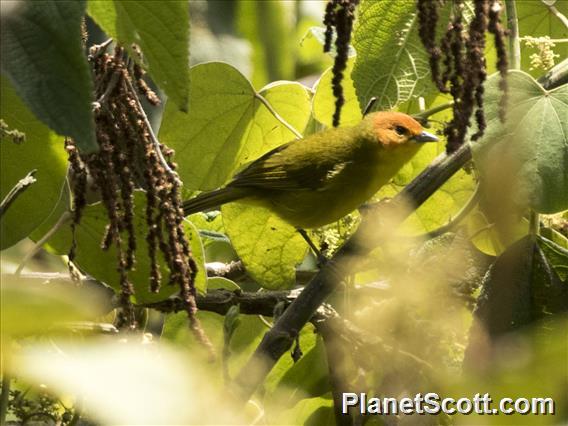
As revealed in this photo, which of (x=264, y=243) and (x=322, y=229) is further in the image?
(x=322, y=229)

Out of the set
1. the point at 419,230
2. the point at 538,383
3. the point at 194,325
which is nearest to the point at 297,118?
the point at 419,230

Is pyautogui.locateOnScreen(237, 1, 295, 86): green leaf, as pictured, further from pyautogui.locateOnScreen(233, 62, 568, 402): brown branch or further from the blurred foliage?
pyautogui.locateOnScreen(233, 62, 568, 402): brown branch

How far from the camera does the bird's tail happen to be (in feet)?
5.68

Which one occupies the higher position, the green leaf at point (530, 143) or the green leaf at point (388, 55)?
the green leaf at point (388, 55)

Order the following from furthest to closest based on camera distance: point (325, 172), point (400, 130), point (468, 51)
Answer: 1. point (325, 172)
2. point (400, 130)
3. point (468, 51)

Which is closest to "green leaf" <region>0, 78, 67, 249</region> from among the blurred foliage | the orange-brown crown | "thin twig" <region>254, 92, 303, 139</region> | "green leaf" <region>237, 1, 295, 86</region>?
the blurred foliage

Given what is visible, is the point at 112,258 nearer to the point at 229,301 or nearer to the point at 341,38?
the point at 229,301

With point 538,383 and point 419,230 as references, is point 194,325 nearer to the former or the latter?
point 538,383

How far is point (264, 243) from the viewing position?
1.56 metres

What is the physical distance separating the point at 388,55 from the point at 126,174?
18.4 inches

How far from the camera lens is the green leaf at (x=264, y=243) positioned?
4.92 feet

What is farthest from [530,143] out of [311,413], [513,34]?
[311,413]

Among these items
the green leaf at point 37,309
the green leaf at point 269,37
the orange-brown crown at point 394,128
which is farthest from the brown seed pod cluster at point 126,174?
the green leaf at point 269,37

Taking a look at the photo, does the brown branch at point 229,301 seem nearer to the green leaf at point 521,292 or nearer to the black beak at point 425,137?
the green leaf at point 521,292
